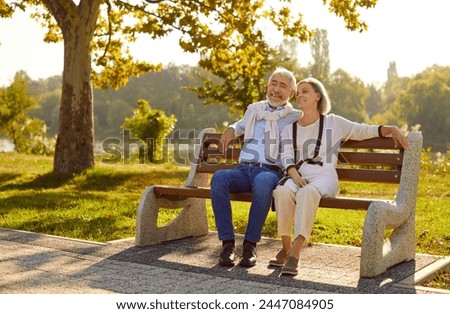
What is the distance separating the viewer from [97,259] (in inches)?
213

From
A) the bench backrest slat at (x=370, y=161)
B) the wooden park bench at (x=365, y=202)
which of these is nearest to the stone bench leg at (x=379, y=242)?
the wooden park bench at (x=365, y=202)

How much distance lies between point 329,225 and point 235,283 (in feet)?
11.0

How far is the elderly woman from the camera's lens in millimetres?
5129

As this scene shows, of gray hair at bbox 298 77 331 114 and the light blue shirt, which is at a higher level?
gray hair at bbox 298 77 331 114

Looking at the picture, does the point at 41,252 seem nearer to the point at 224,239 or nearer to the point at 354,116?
the point at 224,239

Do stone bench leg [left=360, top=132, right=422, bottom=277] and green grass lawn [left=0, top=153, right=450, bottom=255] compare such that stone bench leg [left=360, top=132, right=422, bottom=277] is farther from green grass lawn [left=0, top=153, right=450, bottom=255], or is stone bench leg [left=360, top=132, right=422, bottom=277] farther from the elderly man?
green grass lawn [left=0, top=153, right=450, bottom=255]

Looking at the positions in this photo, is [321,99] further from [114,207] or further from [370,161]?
[114,207]

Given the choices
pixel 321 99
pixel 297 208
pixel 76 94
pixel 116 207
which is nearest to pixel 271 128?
pixel 321 99

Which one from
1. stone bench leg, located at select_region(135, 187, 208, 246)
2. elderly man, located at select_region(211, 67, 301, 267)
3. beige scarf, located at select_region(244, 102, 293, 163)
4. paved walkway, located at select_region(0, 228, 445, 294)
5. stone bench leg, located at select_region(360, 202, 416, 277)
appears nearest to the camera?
→ paved walkway, located at select_region(0, 228, 445, 294)

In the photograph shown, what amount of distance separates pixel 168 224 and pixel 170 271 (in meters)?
1.41

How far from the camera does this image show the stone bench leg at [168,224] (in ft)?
19.9

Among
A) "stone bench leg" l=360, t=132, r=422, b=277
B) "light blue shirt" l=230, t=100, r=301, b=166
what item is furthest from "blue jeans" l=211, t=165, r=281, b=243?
"stone bench leg" l=360, t=132, r=422, b=277

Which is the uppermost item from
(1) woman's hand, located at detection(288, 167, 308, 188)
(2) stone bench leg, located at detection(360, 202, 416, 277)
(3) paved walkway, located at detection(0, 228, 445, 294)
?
(1) woman's hand, located at detection(288, 167, 308, 188)

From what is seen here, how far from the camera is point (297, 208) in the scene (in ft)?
16.3
